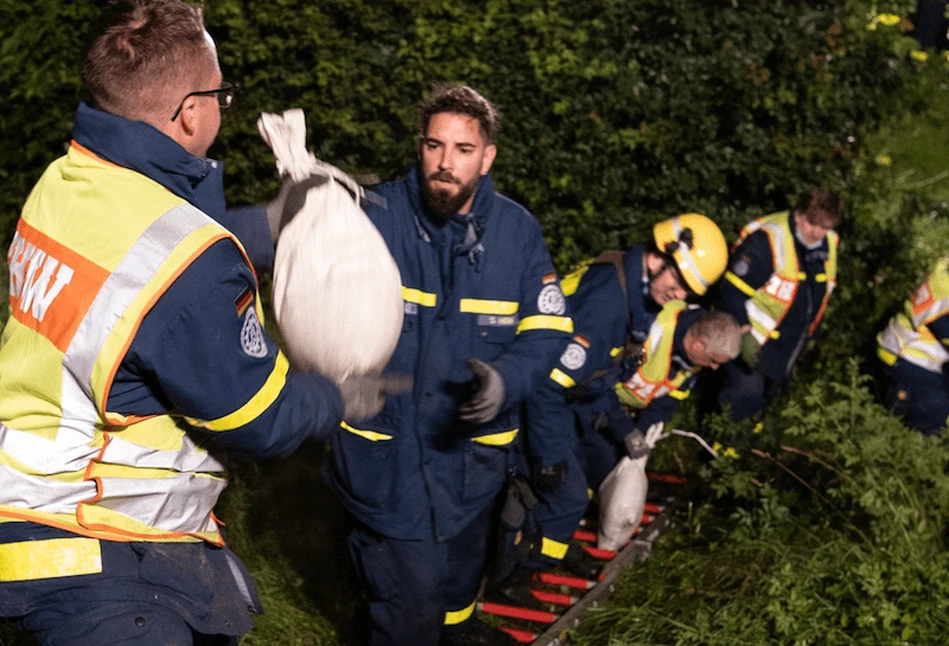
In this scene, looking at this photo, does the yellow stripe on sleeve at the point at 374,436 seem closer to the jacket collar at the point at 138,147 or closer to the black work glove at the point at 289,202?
the black work glove at the point at 289,202

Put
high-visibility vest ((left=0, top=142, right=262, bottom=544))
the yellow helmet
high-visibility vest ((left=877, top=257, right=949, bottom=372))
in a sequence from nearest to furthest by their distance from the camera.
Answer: high-visibility vest ((left=0, top=142, right=262, bottom=544)) < the yellow helmet < high-visibility vest ((left=877, top=257, right=949, bottom=372))

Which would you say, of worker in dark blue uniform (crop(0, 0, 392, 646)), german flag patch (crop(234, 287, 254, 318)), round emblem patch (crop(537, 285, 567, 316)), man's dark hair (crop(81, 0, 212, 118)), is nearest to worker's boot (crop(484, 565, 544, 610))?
round emblem patch (crop(537, 285, 567, 316))

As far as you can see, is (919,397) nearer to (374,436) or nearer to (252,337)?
(374,436)

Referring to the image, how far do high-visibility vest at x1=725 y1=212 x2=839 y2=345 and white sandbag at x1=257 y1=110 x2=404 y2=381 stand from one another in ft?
14.5

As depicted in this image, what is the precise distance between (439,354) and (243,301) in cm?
160

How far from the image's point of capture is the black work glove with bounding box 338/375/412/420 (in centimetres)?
278

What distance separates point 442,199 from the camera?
401 cm

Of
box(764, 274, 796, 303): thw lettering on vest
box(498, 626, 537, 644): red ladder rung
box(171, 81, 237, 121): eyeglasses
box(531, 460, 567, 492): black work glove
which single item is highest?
box(171, 81, 237, 121): eyeglasses

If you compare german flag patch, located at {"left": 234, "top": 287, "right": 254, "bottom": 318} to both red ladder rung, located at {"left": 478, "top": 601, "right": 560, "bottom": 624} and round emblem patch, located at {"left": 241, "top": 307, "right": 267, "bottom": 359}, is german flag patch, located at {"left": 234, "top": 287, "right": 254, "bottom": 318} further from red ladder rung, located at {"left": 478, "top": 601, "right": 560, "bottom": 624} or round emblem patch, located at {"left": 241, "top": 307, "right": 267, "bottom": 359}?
red ladder rung, located at {"left": 478, "top": 601, "right": 560, "bottom": 624}

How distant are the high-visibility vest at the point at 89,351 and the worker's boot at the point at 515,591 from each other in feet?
9.44

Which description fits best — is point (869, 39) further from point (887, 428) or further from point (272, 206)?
point (272, 206)

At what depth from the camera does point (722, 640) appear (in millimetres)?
4570

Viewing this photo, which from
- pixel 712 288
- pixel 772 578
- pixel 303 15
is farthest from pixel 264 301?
pixel 772 578

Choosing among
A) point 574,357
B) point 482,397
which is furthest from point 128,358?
point 574,357
